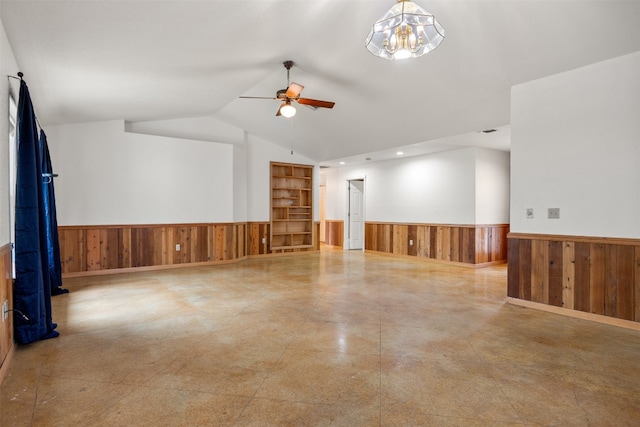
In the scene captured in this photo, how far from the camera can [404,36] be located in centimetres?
290

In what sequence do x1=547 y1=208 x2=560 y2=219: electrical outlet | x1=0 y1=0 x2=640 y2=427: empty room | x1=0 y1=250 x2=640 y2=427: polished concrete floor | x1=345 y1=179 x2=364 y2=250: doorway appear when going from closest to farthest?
x1=0 y1=250 x2=640 y2=427: polished concrete floor, x1=0 y1=0 x2=640 y2=427: empty room, x1=547 y1=208 x2=560 y2=219: electrical outlet, x1=345 y1=179 x2=364 y2=250: doorway

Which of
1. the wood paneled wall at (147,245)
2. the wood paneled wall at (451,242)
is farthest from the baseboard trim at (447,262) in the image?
the wood paneled wall at (147,245)

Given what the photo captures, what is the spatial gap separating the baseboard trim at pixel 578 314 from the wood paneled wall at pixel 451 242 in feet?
9.66

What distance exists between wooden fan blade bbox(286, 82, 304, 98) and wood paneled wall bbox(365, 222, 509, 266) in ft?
15.4

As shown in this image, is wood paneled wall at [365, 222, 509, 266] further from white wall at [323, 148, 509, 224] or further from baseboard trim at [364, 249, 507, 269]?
white wall at [323, 148, 509, 224]

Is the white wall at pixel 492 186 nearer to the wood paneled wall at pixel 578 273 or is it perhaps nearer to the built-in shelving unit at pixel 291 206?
the wood paneled wall at pixel 578 273

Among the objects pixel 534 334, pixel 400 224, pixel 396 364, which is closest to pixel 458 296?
pixel 534 334

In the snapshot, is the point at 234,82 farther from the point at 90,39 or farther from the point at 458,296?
the point at 458,296

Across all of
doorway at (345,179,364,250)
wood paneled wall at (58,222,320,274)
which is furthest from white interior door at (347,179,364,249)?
wood paneled wall at (58,222,320,274)

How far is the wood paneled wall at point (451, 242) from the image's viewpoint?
707 cm

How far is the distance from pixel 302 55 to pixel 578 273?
406cm

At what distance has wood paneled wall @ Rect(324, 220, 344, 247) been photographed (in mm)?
10364

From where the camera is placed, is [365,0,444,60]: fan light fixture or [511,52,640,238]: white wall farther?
[511,52,640,238]: white wall

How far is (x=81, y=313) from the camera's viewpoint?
3764 millimetres
